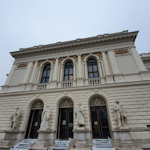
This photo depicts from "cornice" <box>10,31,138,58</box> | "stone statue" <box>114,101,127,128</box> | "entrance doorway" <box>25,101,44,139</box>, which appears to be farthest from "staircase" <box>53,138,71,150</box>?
"cornice" <box>10,31,138,58</box>

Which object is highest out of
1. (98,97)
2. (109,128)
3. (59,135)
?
(98,97)

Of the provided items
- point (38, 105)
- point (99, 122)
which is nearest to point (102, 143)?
point (99, 122)

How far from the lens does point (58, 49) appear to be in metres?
12.2

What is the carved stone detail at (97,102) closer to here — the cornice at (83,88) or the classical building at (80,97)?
the classical building at (80,97)

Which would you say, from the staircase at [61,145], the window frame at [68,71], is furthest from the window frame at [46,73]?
the staircase at [61,145]

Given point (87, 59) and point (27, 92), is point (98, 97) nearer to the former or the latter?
point (87, 59)

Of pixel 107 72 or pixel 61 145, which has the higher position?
pixel 107 72

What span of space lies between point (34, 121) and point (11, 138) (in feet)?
6.52

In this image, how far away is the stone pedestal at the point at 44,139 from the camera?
251 inches

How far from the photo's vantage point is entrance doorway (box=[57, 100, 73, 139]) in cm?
778

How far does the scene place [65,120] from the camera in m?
8.29

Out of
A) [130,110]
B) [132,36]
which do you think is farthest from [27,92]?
[132,36]

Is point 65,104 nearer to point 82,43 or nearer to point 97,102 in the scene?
point 97,102

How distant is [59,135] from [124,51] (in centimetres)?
1087
